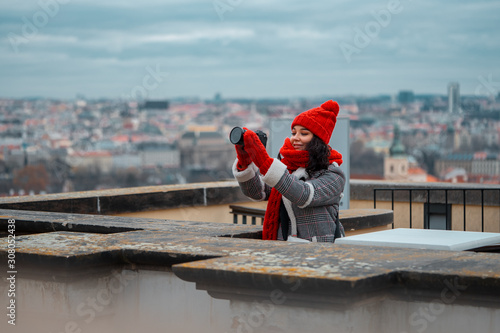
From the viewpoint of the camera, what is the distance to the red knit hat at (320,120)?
15.0 ft

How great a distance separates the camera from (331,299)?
273cm

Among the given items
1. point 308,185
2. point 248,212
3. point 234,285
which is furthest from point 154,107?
point 234,285

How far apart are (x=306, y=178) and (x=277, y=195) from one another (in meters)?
0.20

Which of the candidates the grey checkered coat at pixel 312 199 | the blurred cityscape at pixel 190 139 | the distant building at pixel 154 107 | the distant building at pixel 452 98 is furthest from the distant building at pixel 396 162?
the grey checkered coat at pixel 312 199

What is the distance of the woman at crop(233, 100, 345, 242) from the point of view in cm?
429

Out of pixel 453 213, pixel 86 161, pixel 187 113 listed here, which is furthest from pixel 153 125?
pixel 453 213

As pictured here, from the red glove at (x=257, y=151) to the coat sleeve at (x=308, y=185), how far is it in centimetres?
11

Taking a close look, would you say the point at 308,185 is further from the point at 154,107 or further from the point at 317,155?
the point at 154,107

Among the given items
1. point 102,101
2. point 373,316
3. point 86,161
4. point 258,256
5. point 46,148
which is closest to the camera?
point 373,316

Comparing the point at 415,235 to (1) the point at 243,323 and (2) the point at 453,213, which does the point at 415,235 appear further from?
(2) the point at 453,213

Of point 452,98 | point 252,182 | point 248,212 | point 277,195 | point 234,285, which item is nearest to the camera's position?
point 234,285

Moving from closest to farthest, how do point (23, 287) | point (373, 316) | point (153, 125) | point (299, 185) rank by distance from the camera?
point (373, 316)
point (23, 287)
point (299, 185)
point (153, 125)

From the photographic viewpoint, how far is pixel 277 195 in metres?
4.51

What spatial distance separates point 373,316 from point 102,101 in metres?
97.9
